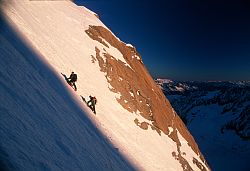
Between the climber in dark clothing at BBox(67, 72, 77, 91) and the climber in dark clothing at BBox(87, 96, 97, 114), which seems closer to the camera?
the climber in dark clothing at BBox(67, 72, 77, 91)

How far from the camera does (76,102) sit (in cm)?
2223

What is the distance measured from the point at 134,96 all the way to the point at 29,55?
18.1 meters

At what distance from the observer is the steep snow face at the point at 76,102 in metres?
11.2

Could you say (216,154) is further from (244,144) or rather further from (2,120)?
(2,120)

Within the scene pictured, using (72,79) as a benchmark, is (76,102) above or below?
below

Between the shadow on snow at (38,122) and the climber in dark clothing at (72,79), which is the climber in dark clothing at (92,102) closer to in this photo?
the climber in dark clothing at (72,79)

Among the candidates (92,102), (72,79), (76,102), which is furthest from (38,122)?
(92,102)

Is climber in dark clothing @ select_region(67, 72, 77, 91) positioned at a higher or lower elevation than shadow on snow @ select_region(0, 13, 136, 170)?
higher

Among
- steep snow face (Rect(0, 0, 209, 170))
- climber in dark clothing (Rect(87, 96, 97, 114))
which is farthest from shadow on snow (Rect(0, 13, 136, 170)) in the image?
climber in dark clothing (Rect(87, 96, 97, 114))

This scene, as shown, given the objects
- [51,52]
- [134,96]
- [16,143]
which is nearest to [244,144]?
[134,96]

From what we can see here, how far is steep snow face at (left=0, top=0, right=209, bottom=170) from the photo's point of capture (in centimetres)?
1119

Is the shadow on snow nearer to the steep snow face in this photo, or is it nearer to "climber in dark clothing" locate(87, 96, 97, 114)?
the steep snow face

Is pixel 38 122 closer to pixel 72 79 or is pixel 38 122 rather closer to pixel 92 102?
pixel 72 79

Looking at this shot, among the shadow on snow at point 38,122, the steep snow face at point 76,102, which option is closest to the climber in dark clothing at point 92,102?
the steep snow face at point 76,102
